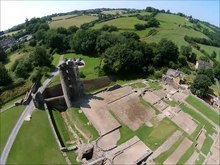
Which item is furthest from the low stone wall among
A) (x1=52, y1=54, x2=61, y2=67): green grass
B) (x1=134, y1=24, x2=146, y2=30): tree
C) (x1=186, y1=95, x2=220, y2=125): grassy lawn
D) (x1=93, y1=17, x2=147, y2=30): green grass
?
(x1=134, y1=24, x2=146, y2=30): tree

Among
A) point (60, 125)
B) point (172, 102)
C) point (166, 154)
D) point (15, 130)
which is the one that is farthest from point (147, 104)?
point (15, 130)

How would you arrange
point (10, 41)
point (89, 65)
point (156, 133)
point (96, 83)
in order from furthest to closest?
point (10, 41) < point (89, 65) < point (96, 83) < point (156, 133)

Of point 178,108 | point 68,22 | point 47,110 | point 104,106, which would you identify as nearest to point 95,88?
point 104,106

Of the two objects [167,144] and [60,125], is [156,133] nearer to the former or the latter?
[167,144]

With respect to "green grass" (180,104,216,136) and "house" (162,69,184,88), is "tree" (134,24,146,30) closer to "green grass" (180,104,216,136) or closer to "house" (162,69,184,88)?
"house" (162,69,184,88)

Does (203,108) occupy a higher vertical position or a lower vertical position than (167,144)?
lower
